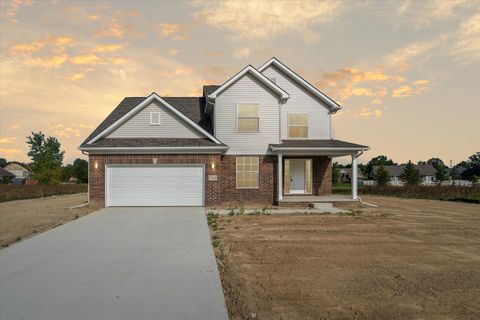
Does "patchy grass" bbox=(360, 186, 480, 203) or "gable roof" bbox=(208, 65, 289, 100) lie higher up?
"gable roof" bbox=(208, 65, 289, 100)

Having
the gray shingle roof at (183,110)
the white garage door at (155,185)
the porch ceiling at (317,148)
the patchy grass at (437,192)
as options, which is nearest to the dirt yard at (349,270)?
the white garage door at (155,185)

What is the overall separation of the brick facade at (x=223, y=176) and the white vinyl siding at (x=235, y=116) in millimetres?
762

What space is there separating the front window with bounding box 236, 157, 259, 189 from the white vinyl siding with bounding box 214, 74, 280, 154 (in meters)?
0.44

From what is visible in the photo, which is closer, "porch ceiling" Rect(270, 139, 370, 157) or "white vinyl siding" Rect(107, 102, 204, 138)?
"porch ceiling" Rect(270, 139, 370, 157)

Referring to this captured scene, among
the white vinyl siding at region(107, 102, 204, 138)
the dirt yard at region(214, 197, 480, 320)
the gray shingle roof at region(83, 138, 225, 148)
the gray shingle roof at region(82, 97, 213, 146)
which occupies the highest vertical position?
the gray shingle roof at region(82, 97, 213, 146)

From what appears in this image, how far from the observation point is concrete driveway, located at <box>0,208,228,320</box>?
525 cm

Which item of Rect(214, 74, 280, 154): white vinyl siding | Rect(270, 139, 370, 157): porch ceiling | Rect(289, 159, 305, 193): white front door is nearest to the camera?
Rect(270, 139, 370, 157): porch ceiling

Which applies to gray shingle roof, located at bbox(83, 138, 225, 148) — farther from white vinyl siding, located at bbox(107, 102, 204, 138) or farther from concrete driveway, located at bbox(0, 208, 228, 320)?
concrete driveway, located at bbox(0, 208, 228, 320)

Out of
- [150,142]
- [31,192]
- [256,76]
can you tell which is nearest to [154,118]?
[150,142]

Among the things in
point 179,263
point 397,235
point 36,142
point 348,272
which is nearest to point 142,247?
point 179,263

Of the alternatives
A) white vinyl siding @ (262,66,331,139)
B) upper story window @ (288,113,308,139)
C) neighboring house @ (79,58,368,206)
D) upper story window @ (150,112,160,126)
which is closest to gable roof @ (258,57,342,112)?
neighboring house @ (79,58,368,206)

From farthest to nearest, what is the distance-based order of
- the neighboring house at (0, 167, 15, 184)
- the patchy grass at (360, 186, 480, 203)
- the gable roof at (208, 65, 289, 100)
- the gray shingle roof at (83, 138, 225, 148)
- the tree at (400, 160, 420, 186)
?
1. the neighboring house at (0, 167, 15, 184)
2. the tree at (400, 160, 420, 186)
3. the patchy grass at (360, 186, 480, 203)
4. the gable roof at (208, 65, 289, 100)
5. the gray shingle roof at (83, 138, 225, 148)

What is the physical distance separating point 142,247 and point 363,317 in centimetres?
609

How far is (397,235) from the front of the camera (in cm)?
1141
